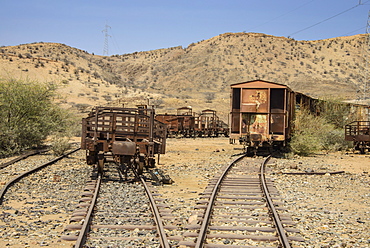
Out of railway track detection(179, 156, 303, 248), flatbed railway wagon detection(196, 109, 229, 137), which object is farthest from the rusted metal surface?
railway track detection(179, 156, 303, 248)

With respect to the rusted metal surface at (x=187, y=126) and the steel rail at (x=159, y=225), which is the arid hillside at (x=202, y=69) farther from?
the steel rail at (x=159, y=225)

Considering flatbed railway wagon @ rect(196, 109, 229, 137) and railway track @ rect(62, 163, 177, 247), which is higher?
flatbed railway wagon @ rect(196, 109, 229, 137)

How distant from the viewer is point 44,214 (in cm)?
863

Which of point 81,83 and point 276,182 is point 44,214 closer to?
point 276,182

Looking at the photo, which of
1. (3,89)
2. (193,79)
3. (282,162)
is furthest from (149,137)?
(193,79)

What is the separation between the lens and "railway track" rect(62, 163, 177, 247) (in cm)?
680

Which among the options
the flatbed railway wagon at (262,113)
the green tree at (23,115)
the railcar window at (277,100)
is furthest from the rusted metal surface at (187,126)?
the railcar window at (277,100)

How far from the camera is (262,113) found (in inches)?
852

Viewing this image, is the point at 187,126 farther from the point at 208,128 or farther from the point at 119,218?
the point at 119,218

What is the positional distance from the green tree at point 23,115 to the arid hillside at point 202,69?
→ 33732mm

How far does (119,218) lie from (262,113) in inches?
574

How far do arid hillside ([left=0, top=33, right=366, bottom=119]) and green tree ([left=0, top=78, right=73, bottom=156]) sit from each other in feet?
111

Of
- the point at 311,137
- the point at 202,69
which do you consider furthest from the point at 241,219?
the point at 202,69

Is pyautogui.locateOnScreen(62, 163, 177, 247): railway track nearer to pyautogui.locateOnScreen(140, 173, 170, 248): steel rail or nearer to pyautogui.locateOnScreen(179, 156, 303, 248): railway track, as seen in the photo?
pyautogui.locateOnScreen(140, 173, 170, 248): steel rail
